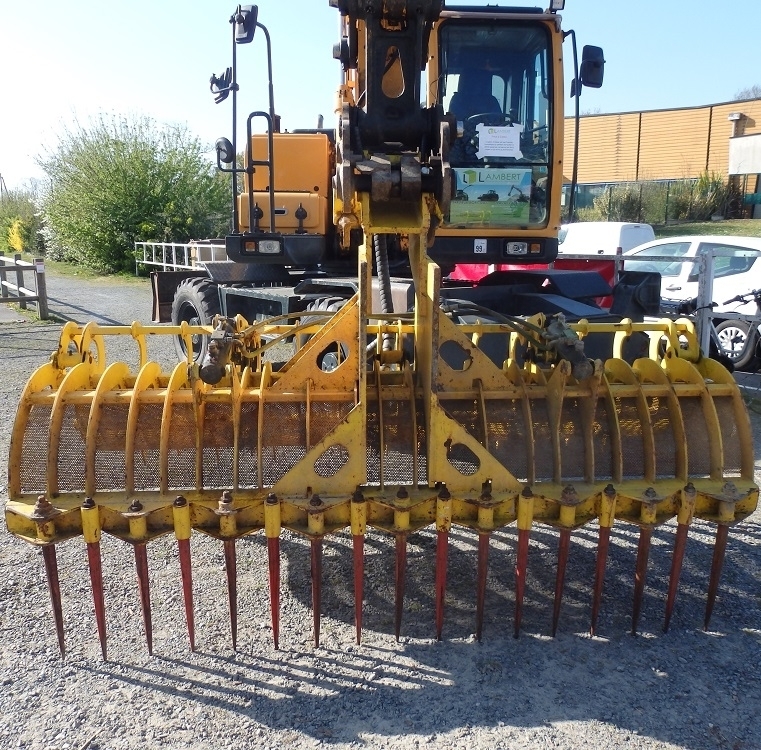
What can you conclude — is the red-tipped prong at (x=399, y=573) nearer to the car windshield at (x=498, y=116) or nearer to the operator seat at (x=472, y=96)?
the car windshield at (x=498, y=116)

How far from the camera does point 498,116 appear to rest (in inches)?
207

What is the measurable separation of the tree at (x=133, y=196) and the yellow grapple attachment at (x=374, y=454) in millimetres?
22039

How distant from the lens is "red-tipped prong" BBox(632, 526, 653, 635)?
3.06 metres

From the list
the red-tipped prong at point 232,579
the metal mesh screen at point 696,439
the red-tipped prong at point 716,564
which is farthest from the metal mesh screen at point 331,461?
the red-tipped prong at point 716,564

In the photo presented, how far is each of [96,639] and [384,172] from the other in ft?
7.74

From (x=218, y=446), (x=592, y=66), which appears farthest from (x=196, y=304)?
(x=218, y=446)

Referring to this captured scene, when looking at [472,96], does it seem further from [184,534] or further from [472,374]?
[184,534]

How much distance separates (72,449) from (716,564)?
2841 mm

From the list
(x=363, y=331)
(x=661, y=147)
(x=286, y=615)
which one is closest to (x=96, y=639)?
(x=286, y=615)

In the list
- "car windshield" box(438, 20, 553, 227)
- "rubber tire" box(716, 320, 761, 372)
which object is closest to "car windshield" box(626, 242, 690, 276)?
"rubber tire" box(716, 320, 761, 372)

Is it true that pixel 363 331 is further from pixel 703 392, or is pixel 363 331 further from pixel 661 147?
pixel 661 147

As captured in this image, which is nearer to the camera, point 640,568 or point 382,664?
point 382,664

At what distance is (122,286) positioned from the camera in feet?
69.3

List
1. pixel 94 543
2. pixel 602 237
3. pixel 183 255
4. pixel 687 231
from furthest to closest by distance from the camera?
pixel 687 231 < pixel 183 255 < pixel 602 237 < pixel 94 543
